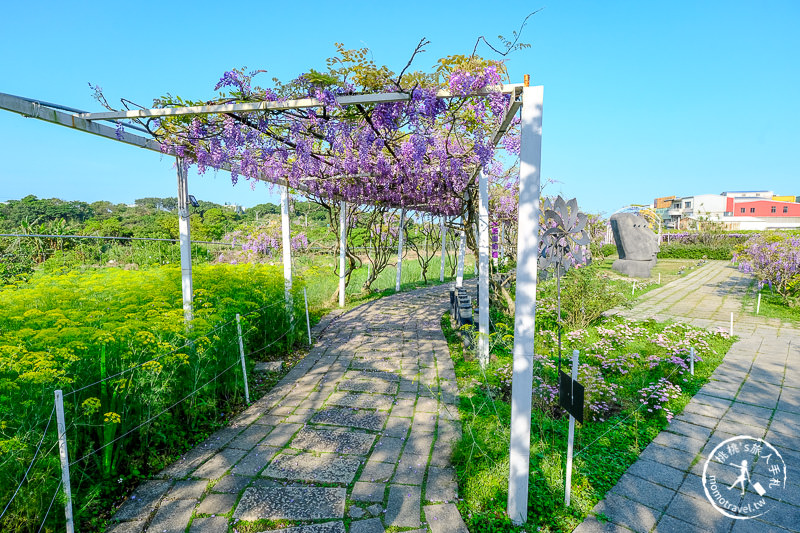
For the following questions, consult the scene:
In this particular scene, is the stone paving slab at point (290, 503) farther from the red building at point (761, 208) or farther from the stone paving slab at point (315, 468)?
the red building at point (761, 208)

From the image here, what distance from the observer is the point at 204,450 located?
2691 millimetres

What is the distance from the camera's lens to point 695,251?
21.2 meters

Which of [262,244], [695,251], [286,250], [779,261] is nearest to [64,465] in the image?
[286,250]

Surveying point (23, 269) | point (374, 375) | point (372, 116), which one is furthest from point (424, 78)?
point (23, 269)

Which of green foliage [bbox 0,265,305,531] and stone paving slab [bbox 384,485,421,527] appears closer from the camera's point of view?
green foliage [bbox 0,265,305,531]

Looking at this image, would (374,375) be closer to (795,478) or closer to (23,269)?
(795,478)

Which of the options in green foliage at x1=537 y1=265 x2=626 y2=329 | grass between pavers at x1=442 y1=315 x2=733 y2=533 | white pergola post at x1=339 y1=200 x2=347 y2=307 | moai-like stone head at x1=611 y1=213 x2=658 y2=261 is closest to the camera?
grass between pavers at x1=442 y1=315 x2=733 y2=533

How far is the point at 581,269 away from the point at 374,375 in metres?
4.06

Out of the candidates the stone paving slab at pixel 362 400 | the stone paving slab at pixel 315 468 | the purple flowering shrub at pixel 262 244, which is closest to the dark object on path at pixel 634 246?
the purple flowering shrub at pixel 262 244

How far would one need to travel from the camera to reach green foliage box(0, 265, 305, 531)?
1.86 m

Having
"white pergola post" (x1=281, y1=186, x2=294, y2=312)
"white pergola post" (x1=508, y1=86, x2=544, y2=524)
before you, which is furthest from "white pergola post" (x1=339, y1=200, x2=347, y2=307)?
"white pergola post" (x1=508, y1=86, x2=544, y2=524)

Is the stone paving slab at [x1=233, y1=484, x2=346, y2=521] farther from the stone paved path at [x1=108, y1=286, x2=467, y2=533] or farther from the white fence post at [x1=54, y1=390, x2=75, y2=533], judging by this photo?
the white fence post at [x1=54, y1=390, x2=75, y2=533]

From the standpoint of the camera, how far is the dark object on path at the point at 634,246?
13.1m

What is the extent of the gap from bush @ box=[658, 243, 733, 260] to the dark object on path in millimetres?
9725
